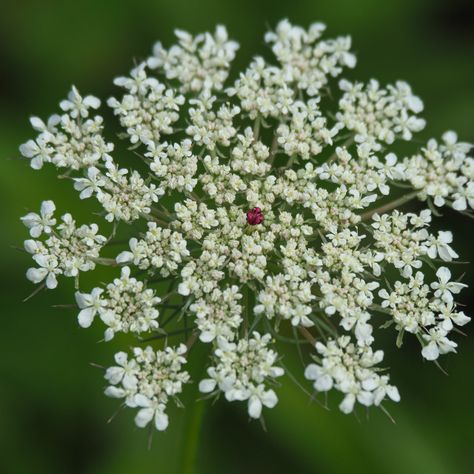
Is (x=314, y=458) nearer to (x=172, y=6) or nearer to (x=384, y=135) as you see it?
(x=384, y=135)

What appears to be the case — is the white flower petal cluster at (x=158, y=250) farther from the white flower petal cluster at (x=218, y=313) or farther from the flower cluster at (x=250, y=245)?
the white flower petal cluster at (x=218, y=313)

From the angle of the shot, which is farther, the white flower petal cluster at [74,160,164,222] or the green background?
the green background

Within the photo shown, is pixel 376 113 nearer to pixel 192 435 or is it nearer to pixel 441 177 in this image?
pixel 441 177

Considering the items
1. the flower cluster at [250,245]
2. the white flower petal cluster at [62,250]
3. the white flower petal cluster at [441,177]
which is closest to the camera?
the flower cluster at [250,245]

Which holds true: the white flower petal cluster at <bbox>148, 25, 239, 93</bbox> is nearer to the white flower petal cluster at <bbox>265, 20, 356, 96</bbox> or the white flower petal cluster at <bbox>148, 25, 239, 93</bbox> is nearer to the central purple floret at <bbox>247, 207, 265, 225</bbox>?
the white flower petal cluster at <bbox>265, 20, 356, 96</bbox>

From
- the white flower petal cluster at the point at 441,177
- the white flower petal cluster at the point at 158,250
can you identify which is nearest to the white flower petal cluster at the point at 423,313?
the white flower petal cluster at the point at 441,177

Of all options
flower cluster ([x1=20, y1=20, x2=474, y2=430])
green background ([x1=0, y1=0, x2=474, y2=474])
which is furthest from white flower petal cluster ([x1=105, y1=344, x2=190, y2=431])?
green background ([x1=0, y1=0, x2=474, y2=474])

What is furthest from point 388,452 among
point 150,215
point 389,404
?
point 150,215
